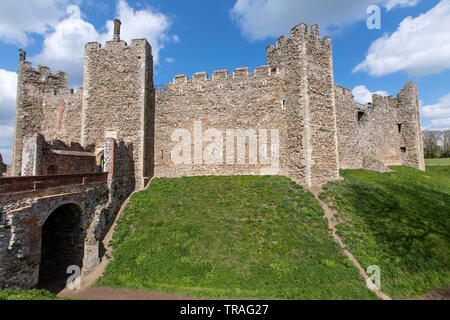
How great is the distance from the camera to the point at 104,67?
17.0 meters

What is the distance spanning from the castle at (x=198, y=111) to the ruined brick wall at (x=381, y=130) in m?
1.38

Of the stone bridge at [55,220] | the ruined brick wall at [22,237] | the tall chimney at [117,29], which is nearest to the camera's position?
the ruined brick wall at [22,237]

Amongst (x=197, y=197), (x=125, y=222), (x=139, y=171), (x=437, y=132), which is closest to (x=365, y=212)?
(x=197, y=197)

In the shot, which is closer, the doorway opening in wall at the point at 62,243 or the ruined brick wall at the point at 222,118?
the doorway opening in wall at the point at 62,243

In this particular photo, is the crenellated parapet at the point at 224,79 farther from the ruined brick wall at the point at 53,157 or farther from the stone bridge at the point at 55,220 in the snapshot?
the ruined brick wall at the point at 53,157

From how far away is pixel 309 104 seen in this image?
1469 centimetres

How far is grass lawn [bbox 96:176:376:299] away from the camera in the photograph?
8.38 meters

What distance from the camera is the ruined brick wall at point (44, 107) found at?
20.2m

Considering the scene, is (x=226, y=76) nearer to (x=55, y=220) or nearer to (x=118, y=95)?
(x=118, y=95)

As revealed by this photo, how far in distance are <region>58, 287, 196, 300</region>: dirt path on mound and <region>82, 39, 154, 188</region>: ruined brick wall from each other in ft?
27.1

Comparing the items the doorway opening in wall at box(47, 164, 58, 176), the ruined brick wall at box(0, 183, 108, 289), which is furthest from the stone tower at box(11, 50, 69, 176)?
the ruined brick wall at box(0, 183, 108, 289)

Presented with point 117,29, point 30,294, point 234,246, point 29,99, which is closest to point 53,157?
point 30,294

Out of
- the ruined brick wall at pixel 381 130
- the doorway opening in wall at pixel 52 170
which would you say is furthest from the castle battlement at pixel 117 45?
the ruined brick wall at pixel 381 130

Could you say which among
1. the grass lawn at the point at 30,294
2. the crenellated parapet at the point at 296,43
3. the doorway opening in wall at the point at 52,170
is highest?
the crenellated parapet at the point at 296,43
